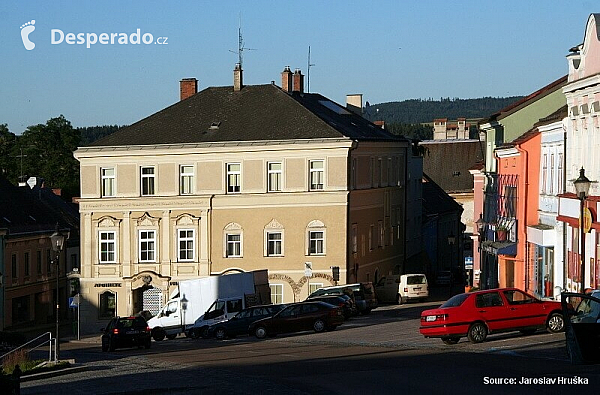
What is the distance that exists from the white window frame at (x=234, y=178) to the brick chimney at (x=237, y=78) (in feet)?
28.1

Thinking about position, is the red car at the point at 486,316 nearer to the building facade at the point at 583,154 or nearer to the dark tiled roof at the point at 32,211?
the building facade at the point at 583,154

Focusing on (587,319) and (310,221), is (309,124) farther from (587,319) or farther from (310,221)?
(587,319)

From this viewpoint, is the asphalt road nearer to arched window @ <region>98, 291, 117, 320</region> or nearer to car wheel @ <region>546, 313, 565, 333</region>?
car wheel @ <region>546, 313, 565, 333</region>

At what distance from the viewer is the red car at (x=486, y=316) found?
33781 millimetres

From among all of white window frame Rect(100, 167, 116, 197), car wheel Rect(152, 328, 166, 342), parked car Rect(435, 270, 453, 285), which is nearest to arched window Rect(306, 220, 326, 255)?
white window frame Rect(100, 167, 116, 197)

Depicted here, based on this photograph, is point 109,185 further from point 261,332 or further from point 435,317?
point 435,317

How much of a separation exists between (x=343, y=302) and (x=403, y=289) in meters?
15.0

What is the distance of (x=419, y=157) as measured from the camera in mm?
87812

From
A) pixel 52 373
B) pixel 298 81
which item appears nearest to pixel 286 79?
pixel 298 81

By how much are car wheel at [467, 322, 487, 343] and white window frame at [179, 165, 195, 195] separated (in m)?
34.3

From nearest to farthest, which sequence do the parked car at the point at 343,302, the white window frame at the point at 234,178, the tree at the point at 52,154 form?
the parked car at the point at 343,302
the white window frame at the point at 234,178
the tree at the point at 52,154

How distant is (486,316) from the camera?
3388 cm

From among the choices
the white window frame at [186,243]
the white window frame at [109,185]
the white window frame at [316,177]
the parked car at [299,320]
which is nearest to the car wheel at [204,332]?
the parked car at [299,320]

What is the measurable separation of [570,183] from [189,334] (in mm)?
19881
